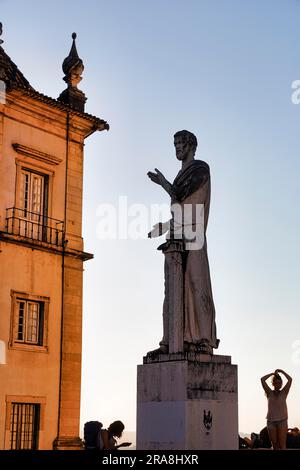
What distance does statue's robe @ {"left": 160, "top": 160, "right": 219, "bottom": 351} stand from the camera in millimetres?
8180

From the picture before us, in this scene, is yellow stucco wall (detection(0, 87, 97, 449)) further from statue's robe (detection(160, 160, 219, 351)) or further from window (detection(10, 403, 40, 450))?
statue's robe (detection(160, 160, 219, 351))

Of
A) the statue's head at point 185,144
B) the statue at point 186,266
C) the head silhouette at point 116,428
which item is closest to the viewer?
the statue at point 186,266

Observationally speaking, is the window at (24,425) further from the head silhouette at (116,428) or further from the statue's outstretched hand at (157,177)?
the statue's outstretched hand at (157,177)

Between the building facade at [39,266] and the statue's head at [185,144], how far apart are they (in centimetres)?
1291

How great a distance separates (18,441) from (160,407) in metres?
14.0

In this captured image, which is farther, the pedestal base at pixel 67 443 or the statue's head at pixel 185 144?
the pedestal base at pixel 67 443

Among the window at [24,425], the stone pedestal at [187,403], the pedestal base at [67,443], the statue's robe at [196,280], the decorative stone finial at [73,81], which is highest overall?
the decorative stone finial at [73,81]

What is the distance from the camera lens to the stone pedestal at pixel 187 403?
295 inches

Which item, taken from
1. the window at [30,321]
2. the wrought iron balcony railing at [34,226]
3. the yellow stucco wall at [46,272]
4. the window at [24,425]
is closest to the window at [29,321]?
the window at [30,321]

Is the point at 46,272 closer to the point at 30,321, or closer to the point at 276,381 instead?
the point at 30,321

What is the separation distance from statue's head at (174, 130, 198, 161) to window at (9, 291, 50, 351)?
13241 millimetres

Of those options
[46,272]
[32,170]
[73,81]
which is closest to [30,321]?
[46,272]

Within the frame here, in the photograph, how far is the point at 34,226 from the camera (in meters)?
22.3

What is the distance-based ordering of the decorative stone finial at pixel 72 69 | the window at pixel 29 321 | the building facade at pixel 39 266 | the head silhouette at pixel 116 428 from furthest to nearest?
the decorative stone finial at pixel 72 69, the window at pixel 29 321, the building facade at pixel 39 266, the head silhouette at pixel 116 428
